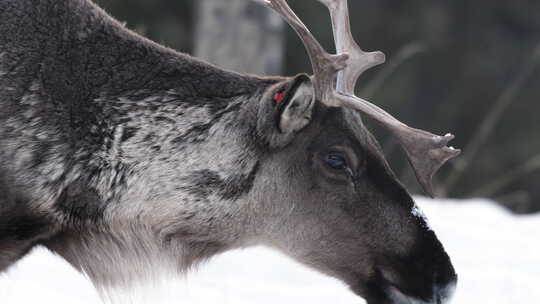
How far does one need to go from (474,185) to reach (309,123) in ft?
36.5

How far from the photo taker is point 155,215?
4336 mm

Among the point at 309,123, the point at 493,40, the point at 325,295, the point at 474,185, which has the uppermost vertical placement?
the point at 309,123

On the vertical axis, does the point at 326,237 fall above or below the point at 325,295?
above

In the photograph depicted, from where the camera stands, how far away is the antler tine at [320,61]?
430 centimetres

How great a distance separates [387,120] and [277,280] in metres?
1.75

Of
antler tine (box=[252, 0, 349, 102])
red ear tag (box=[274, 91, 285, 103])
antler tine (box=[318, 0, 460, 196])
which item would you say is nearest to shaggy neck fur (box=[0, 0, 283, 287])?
red ear tag (box=[274, 91, 285, 103])

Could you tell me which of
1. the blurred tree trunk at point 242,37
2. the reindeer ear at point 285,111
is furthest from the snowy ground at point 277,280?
the blurred tree trunk at point 242,37

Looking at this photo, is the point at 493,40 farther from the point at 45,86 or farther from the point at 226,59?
the point at 45,86

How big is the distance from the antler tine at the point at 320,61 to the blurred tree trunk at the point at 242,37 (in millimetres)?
3610

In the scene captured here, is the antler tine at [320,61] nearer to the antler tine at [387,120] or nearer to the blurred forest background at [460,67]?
the antler tine at [387,120]

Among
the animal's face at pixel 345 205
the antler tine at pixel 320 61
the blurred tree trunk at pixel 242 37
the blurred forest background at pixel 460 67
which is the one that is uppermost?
the antler tine at pixel 320 61

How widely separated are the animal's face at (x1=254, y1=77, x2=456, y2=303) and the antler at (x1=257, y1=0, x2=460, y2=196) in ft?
0.28

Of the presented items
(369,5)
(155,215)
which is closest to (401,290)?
(155,215)

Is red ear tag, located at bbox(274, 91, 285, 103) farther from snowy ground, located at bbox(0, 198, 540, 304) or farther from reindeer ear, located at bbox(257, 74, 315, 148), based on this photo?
snowy ground, located at bbox(0, 198, 540, 304)
